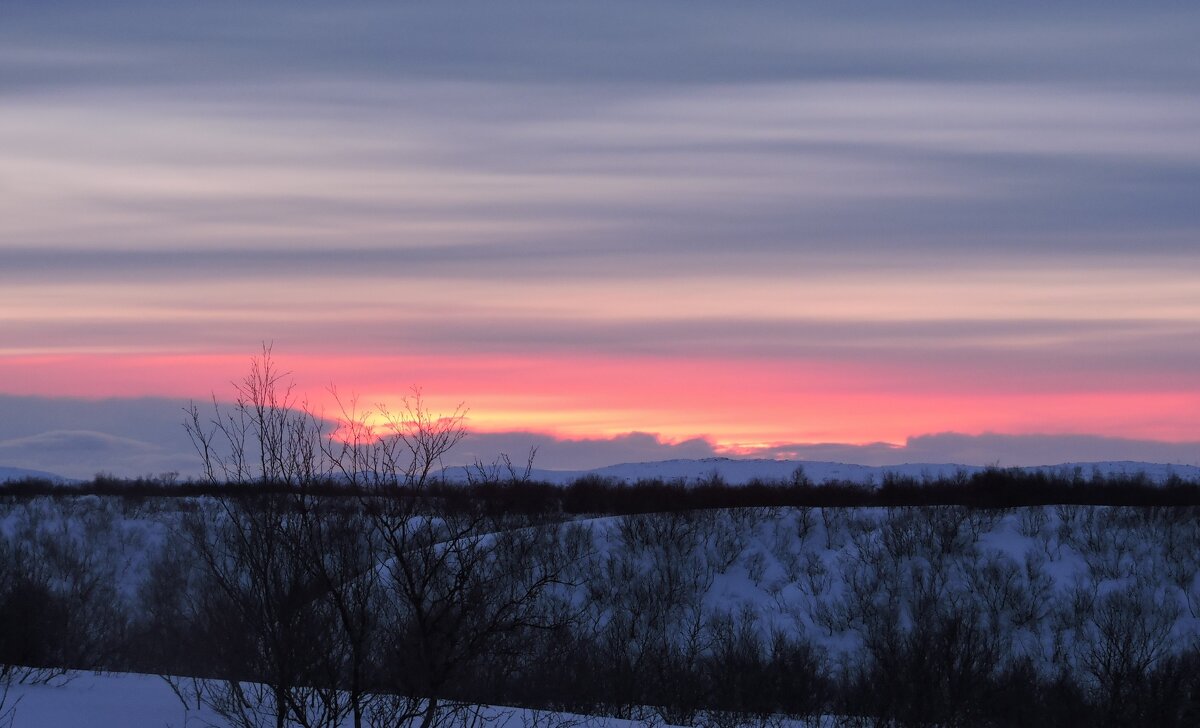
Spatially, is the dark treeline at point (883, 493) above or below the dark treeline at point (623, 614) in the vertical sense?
above

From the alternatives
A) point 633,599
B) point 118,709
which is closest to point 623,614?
point 633,599

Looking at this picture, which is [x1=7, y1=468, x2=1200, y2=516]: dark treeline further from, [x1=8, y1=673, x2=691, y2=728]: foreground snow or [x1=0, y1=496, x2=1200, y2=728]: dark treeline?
[x1=8, y1=673, x2=691, y2=728]: foreground snow

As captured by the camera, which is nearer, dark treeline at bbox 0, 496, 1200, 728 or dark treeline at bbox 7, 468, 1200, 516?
dark treeline at bbox 0, 496, 1200, 728

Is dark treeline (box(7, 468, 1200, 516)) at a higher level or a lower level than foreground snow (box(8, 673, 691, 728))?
higher

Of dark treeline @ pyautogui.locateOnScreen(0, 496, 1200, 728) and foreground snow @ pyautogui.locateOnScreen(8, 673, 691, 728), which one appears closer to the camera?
dark treeline @ pyautogui.locateOnScreen(0, 496, 1200, 728)

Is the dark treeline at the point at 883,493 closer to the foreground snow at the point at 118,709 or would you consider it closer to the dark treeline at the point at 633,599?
the dark treeline at the point at 633,599

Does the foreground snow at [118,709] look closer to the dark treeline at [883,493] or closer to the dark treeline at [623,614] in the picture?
the dark treeline at [623,614]

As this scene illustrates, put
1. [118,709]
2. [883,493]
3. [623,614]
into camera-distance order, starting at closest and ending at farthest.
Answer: [118,709] < [623,614] < [883,493]

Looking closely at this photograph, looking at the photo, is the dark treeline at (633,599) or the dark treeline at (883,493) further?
the dark treeline at (883,493)

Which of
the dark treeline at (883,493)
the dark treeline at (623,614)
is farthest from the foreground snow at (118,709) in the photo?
the dark treeline at (883,493)

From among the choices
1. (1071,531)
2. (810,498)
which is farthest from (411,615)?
(810,498)

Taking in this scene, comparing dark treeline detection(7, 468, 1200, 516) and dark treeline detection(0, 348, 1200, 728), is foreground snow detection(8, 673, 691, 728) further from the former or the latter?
dark treeline detection(7, 468, 1200, 516)

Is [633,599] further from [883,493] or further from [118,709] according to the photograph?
[118,709]

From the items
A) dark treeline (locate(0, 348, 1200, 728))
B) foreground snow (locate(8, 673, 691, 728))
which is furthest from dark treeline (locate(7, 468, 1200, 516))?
foreground snow (locate(8, 673, 691, 728))
